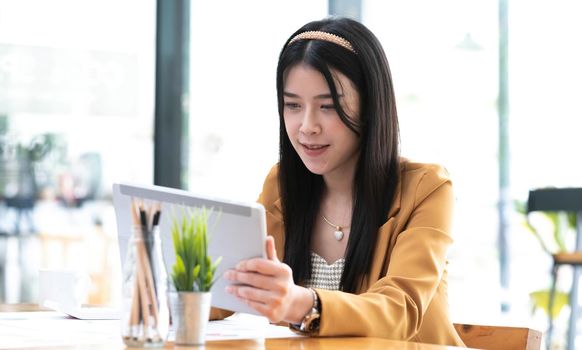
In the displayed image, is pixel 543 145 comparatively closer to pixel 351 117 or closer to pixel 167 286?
pixel 351 117

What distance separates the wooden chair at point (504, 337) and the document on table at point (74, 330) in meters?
0.42

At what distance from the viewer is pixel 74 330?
1771 millimetres

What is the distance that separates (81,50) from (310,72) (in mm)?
3582

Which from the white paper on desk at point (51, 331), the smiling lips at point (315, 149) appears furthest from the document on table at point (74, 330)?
the smiling lips at point (315, 149)

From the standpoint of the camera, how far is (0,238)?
511cm

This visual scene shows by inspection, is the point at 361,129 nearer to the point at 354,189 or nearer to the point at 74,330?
the point at 354,189

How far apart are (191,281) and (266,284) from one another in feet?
0.48

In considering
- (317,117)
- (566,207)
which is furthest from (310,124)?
(566,207)

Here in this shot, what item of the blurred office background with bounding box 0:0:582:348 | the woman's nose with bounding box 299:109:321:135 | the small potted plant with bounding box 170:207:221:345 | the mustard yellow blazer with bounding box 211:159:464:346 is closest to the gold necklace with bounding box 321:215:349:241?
the mustard yellow blazer with bounding box 211:159:464:346

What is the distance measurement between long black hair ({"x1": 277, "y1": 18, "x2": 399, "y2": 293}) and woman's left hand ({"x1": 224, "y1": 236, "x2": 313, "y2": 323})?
1.78 feet

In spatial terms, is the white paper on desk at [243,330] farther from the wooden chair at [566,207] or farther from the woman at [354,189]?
the wooden chair at [566,207]

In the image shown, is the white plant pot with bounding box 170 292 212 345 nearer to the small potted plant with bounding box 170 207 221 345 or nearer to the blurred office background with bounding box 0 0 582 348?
the small potted plant with bounding box 170 207 221 345

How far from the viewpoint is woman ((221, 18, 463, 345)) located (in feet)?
6.45

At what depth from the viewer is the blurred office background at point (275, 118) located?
5.16 m
